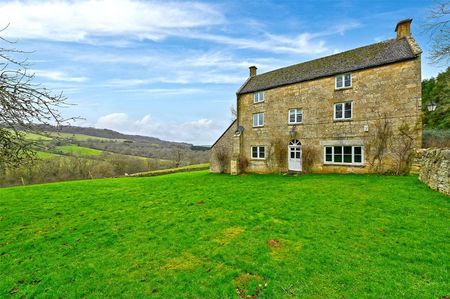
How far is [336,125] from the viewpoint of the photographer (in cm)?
1912

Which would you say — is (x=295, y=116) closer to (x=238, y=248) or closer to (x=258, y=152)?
(x=258, y=152)

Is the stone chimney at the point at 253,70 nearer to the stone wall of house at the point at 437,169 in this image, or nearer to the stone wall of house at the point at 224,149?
the stone wall of house at the point at 224,149

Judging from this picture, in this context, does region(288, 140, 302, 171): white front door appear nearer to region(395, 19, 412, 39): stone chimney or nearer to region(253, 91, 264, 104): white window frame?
region(253, 91, 264, 104): white window frame

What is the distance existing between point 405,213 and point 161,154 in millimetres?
71494

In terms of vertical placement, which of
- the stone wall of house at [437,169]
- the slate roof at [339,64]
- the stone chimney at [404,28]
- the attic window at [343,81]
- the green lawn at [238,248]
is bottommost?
the green lawn at [238,248]

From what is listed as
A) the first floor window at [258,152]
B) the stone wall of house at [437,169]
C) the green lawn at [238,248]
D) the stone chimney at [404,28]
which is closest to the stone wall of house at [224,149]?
the first floor window at [258,152]

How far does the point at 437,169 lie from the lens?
1109cm

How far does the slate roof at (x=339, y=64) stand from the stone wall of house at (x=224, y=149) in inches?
191

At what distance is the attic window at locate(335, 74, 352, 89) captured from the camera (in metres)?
18.7

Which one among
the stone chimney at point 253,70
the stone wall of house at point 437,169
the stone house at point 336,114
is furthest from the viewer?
the stone chimney at point 253,70

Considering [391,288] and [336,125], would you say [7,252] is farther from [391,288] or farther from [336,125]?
[336,125]

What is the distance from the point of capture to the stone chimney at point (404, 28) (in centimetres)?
1764

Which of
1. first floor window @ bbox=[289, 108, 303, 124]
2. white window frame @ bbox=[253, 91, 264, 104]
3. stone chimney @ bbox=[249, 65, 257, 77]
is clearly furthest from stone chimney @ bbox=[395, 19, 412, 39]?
stone chimney @ bbox=[249, 65, 257, 77]

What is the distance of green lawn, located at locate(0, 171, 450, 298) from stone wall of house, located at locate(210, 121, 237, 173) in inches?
598
